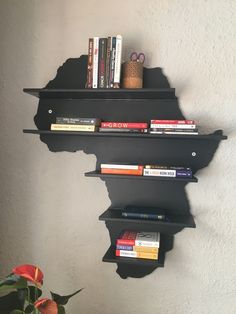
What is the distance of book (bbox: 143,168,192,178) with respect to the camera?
129 centimetres

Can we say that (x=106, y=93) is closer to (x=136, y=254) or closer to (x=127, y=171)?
(x=127, y=171)

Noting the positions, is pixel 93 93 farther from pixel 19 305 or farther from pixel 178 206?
pixel 19 305

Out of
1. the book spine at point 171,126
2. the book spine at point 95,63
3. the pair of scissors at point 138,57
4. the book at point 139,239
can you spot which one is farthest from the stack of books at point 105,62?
the book at point 139,239

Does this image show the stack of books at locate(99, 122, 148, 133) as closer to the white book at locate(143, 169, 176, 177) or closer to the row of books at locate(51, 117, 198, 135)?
the row of books at locate(51, 117, 198, 135)

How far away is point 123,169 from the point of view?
1.34 metres

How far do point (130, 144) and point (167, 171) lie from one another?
27 centimetres

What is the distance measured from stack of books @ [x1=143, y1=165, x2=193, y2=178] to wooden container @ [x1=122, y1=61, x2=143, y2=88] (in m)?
0.40

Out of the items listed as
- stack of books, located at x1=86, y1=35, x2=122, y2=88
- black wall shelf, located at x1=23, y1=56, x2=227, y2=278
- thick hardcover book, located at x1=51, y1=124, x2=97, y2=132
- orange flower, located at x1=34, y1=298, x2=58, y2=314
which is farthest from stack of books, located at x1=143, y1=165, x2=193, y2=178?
orange flower, located at x1=34, y1=298, x2=58, y2=314

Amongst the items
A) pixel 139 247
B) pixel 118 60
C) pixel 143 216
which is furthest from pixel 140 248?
pixel 118 60

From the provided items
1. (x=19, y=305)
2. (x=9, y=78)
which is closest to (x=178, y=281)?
(x=19, y=305)

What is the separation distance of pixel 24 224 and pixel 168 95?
1.08 meters

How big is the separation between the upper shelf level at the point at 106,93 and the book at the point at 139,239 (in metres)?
0.70

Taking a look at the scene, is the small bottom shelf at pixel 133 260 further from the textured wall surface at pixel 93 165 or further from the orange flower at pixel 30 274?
the orange flower at pixel 30 274

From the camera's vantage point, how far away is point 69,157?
5.03ft
